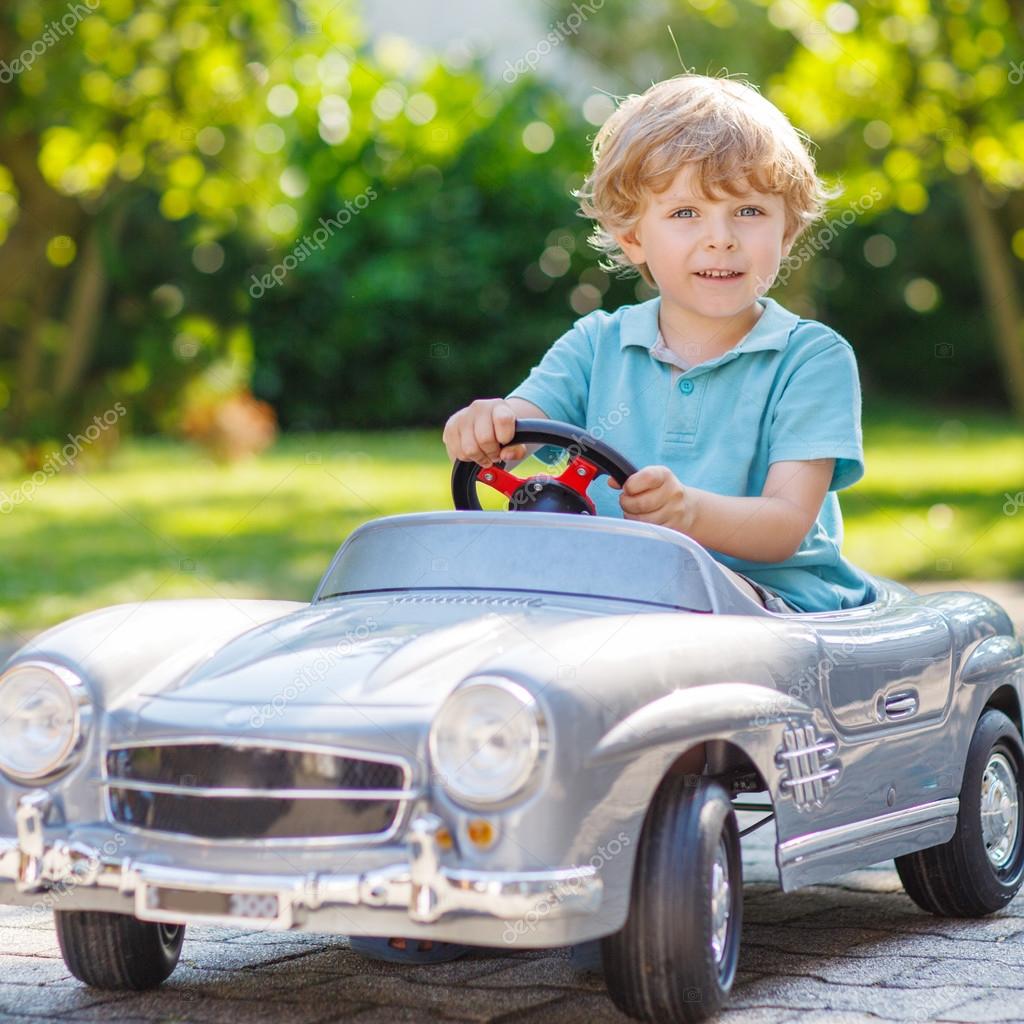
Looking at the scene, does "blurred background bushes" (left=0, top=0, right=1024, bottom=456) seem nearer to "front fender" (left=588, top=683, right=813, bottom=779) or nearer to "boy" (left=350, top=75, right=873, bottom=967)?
"boy" (left=350, top=75, right=873, bottom=967)

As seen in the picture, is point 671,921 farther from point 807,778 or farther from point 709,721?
point 807,778

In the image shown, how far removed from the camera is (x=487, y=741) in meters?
2.73

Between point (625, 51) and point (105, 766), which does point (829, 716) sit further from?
point (625, 51)

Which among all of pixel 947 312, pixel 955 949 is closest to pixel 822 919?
pixel 955 949

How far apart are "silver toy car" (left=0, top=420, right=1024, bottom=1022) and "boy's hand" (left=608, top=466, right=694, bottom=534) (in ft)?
0.22

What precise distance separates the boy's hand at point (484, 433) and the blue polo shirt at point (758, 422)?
350 mm

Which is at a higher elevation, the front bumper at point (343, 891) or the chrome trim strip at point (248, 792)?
the chrome trim strip at point (248, 792)

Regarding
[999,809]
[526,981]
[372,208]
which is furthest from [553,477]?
[372,208]

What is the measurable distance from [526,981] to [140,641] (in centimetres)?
102

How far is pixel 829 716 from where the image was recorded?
11.2 ft

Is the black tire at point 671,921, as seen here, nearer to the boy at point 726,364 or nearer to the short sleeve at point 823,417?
the boy at point 726,364

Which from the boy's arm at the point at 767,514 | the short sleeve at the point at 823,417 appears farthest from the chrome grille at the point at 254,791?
the short sleeve at the point at 823,417

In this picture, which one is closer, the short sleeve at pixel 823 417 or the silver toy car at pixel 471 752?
the silver toy car at pixel 471 752

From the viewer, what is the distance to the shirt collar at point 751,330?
3.93 metres
